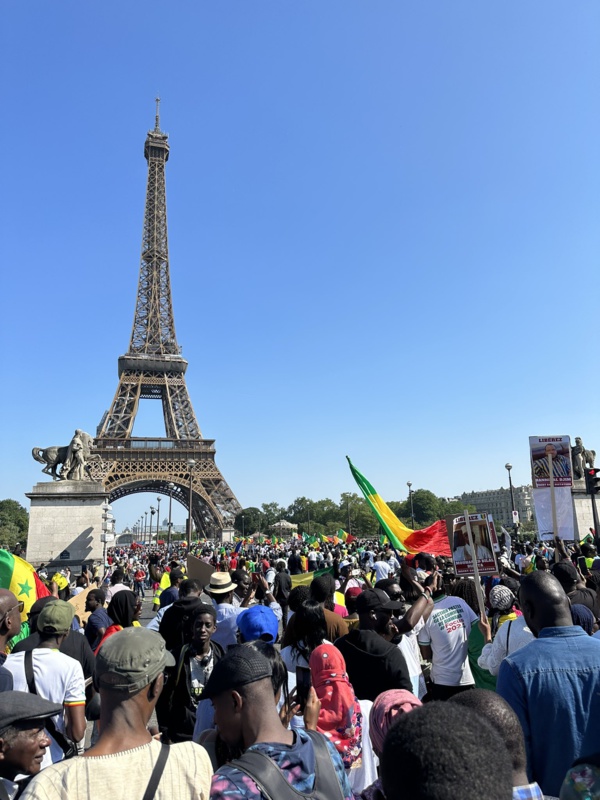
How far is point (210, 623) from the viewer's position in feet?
13.7

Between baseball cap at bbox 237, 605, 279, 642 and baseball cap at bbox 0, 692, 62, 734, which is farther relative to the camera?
baseball cap at bbox 237, 605, 279, 642

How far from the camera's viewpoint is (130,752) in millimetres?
2100

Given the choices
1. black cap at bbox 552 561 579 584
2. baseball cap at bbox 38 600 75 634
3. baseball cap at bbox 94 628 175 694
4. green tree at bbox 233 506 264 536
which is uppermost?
baseball cap at bbox 94 628 175 694

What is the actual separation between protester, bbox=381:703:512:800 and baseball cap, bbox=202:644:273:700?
1.00 meters

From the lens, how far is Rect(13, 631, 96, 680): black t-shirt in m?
4.56

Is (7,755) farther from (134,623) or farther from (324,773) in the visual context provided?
(134,623)

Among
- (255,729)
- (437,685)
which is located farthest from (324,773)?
(437,685)

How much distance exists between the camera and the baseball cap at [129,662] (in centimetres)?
226

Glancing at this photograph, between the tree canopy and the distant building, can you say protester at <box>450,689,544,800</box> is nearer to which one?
the tree canopy

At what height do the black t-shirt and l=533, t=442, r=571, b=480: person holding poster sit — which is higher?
l=533, t=442, r=571, b=480: person holding poster

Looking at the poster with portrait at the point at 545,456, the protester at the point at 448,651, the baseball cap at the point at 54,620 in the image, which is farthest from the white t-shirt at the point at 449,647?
the poster with portrait at the point at 545,456

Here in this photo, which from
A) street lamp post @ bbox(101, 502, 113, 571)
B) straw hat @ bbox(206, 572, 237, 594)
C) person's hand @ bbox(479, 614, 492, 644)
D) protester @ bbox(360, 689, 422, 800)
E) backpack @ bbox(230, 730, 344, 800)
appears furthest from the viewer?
street lamp post @ bbox(101, 502, 113, 571)

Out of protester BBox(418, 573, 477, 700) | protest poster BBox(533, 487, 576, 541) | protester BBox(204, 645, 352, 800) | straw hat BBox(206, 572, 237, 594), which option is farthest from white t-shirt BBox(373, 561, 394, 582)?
protester BBox(204, 645, 352, 800)

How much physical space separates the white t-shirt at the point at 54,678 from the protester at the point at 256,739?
1.84 meters
